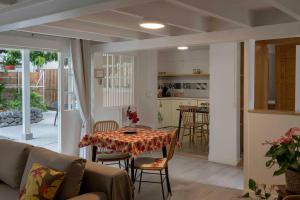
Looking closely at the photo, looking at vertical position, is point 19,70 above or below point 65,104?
above

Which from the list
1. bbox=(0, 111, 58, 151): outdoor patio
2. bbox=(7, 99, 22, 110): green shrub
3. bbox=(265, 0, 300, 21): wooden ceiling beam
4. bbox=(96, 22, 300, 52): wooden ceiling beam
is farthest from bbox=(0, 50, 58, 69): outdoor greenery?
bbox=(265, 0, 300, 21): wooden ceiling beam

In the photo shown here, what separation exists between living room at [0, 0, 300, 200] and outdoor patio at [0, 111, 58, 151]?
28cm

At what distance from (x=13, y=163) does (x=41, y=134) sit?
536cm

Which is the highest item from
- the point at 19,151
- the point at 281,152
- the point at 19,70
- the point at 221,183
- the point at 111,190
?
the point at 19,70

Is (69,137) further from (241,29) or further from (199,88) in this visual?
(199,88)

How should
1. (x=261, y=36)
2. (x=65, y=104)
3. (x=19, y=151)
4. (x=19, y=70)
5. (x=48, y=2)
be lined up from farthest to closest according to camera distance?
(x=19, y=70)
(x=65, y=104)
(x=261, y=36)
(x=19, y=151)
(x=48, y=2)

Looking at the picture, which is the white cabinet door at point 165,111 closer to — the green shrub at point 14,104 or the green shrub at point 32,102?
the green shrub at point 32,102

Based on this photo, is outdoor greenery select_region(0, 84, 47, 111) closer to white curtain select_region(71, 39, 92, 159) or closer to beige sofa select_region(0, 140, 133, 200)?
white curtain select_region(71, 39, 92, 159)

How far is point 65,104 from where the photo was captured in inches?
210

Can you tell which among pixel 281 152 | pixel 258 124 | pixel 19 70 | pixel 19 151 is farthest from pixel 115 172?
pixel 19 70

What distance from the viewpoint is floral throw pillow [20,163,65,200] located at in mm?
2381

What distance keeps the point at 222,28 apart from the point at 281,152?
2.61m

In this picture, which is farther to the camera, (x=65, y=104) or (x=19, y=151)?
(x=65, y=104)

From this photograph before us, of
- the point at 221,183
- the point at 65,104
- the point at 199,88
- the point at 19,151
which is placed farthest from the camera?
the point at 199,88
